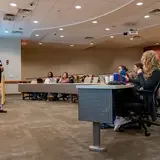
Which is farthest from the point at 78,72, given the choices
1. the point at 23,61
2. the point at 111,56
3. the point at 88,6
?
the point at 88,6

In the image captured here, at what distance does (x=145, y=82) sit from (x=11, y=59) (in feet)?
33.9

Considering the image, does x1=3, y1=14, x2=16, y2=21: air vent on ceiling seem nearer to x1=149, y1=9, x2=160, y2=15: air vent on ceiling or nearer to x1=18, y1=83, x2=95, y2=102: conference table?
x1=18, y1=83, x2=95, y2=102: conference table

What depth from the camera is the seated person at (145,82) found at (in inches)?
141

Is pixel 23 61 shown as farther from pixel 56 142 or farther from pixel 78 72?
pixel 56 142

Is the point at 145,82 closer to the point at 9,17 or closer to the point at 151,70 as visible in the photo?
the point at 151,70

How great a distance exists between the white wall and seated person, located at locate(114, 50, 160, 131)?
969 centimetres

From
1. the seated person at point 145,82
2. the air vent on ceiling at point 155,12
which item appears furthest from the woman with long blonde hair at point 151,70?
the air vent on ceiling at point 155,12

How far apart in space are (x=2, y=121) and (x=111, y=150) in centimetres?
296

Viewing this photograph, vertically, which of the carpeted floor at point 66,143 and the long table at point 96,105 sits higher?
the long table at point 96,105

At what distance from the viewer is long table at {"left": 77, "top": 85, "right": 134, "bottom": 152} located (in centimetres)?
276

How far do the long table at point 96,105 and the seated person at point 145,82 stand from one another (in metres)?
0.72

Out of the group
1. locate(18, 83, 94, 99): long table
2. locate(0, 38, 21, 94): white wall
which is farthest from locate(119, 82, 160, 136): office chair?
locate(0, 38, 21, 94): white wall

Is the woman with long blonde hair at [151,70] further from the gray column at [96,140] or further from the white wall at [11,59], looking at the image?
the white wall at [11,59]

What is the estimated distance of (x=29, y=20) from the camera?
8.91m
